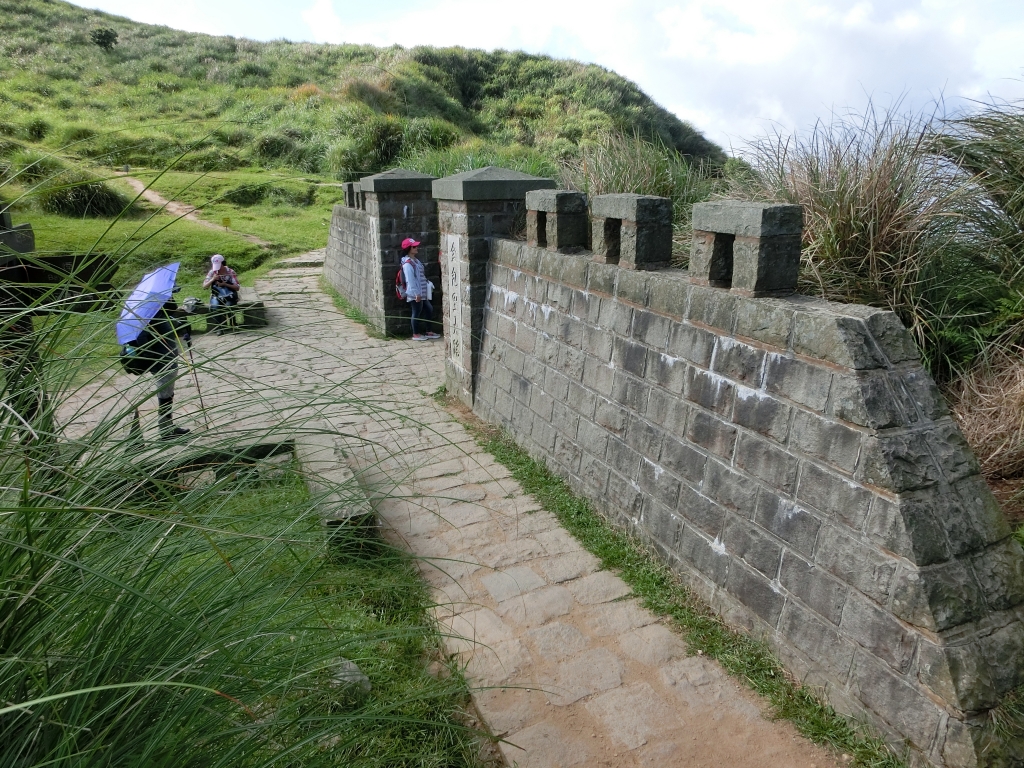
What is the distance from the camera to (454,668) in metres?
3.09

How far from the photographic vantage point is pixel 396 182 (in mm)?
9578

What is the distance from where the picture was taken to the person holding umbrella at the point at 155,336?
184cm

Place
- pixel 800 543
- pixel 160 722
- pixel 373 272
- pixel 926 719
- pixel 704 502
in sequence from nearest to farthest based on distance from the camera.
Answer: pixel 160 722, pixel 926 719, pixel 800 543, pixel 704 502, pixel 373 272

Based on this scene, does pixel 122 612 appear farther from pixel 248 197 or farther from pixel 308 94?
pixel 308 94

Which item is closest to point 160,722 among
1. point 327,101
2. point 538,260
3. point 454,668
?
point 454,668

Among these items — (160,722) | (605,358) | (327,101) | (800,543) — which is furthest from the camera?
(327,101)

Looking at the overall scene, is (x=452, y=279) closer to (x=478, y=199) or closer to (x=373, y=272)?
(x=478, y=199)

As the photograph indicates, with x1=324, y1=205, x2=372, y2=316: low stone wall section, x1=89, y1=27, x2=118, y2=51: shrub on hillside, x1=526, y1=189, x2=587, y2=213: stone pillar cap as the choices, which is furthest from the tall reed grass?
x1=89, y1=27, x2=118, y2=51: shrub on hillside

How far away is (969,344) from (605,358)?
1936mm

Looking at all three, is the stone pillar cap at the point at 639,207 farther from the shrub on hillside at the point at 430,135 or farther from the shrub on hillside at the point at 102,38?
the shrub on hillside at the point at 102,38

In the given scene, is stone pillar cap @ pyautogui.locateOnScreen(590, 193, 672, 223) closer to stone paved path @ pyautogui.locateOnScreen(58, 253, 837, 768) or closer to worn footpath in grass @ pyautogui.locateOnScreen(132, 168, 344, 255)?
stone paved path @ pyautogui.locateOnScreen(58, 253, 837, 768)

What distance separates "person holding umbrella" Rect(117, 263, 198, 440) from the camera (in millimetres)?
1839

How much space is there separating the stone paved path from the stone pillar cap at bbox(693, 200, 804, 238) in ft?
5.22

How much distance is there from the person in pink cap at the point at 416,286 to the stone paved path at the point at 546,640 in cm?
469
